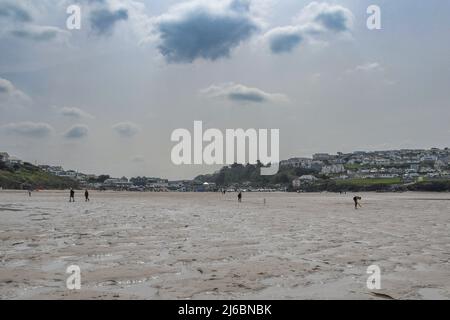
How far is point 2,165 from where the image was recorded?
7279 inches

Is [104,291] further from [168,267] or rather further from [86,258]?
[86,258]
